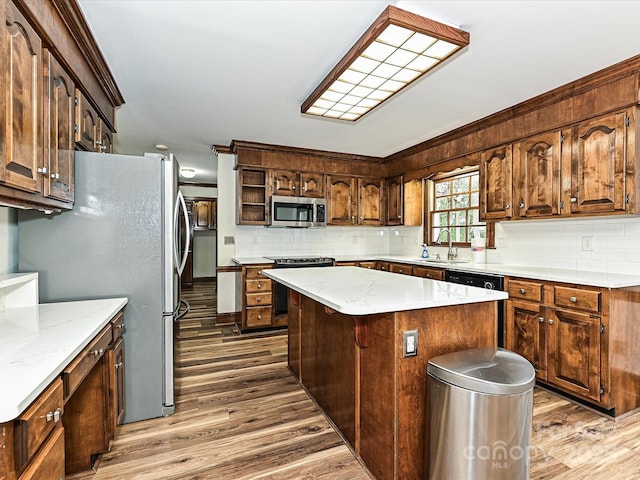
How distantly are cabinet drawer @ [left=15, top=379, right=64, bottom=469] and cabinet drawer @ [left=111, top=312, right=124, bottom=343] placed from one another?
2.48 ft

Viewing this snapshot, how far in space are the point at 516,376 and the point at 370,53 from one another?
6.39 feet

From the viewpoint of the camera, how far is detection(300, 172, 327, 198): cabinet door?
4844 millimetres

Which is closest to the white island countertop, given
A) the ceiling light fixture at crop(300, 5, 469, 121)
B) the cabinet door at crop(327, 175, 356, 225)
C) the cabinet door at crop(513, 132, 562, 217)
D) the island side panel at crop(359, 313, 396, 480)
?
the island side panel at crop(359, 313, 396, 480)

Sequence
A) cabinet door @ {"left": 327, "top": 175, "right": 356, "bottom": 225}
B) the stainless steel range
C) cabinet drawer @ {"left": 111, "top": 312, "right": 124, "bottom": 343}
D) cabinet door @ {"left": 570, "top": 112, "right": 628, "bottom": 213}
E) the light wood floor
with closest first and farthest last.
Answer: the light wood floor, cabinet drawer @ {"left": 111, "top": 312, "right": 124, "bottom": 343}, cabinet door @ {"left": 570, "top": 112, "right": 628, "bottom": 213}, the stainless steel range, cabinet door @ {"left": 327, "top": 175, "right": 356, "bottom": 225}

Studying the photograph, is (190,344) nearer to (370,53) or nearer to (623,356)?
(370,53)

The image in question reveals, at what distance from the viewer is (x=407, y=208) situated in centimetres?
503

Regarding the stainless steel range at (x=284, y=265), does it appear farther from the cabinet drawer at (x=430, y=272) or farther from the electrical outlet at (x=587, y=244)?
the electrical outlet at (x=587, y=244)

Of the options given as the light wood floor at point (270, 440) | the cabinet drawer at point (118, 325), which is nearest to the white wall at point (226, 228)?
the light wood floor at point (270, 440)

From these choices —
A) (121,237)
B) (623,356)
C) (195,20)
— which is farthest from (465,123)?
(121,237)

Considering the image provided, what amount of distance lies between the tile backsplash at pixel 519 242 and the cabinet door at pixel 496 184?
310mm

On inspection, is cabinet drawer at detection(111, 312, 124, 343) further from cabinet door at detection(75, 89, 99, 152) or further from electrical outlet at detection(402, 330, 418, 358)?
electrical outlet at detection(402, 330, 418, 358)

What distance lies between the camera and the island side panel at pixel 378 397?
1603mm

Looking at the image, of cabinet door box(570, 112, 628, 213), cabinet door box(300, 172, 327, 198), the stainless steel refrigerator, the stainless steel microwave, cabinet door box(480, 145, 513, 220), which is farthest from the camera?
cabinet door box(300, 172, 327, 198)

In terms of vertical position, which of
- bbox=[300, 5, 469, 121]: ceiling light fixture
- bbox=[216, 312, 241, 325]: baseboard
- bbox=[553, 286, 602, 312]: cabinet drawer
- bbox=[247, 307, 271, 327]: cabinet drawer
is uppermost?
bbox=[300, 5, 469, 121]: ceiling light fixture
